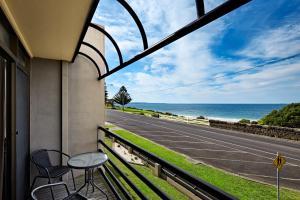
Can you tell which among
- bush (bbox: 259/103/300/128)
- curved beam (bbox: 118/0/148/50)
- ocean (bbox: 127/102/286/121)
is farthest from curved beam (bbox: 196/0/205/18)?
ocean (bbox: 127/102/286/121)

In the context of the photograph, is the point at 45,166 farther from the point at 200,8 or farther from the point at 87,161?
the point at 200,8

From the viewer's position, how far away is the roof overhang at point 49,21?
1575 millimetres

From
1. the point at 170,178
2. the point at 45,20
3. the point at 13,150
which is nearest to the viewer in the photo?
the point at 45,20

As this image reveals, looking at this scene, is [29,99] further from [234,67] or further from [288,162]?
[234,67]

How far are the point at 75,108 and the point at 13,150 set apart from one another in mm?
1811

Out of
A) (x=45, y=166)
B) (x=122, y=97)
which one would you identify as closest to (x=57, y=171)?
(x=45, y=166)

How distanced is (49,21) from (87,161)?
72.0 inches

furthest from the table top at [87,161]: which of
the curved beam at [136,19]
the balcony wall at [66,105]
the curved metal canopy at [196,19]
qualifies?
the curved beam at [136,19]

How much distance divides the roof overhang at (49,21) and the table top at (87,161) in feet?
5.31

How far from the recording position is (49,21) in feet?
6.22

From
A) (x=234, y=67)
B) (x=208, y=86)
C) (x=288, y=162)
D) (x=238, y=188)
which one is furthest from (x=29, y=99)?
(x=208, y=86)

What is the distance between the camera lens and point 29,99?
10.7 ft

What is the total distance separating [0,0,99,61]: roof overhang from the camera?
5.17 ft

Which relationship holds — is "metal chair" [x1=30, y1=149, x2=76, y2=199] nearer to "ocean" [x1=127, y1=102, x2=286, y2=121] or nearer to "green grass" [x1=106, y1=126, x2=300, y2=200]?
"green grass" [x1=106, y1=126, x2=300, y2=200]
